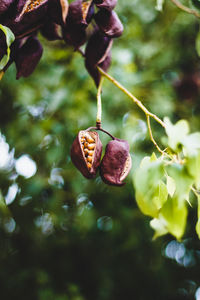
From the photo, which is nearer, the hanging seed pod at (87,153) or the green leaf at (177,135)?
the green leaf at (177,135)

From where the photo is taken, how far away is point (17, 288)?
10.6 feet

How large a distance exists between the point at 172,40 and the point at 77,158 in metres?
2.86

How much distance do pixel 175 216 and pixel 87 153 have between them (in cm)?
41

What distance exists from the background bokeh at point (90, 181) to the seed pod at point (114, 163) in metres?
1.20

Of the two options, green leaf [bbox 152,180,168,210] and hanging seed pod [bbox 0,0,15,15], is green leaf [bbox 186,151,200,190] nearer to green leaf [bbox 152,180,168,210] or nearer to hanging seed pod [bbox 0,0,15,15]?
green leaf [bbox 152,180,168,210]

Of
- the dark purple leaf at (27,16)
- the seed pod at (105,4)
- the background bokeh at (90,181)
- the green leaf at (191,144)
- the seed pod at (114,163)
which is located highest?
the dark purple leaf at (27,16)

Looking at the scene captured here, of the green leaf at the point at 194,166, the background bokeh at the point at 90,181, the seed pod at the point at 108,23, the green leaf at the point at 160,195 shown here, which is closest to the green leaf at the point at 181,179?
the green leaf at the point at 194,166

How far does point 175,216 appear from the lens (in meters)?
0.79

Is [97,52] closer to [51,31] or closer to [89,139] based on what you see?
[51,31]

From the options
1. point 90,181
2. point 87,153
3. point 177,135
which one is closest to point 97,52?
point 87,153

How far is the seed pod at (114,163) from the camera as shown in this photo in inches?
41.8

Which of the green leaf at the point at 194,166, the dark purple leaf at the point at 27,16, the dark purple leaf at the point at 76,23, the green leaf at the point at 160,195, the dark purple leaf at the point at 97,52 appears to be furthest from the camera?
the dark purple leaf at the point at 97,52

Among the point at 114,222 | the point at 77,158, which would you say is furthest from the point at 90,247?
the point at 77,158

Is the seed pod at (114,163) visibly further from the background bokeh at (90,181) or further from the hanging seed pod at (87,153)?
the background bokeh at (90,181)
